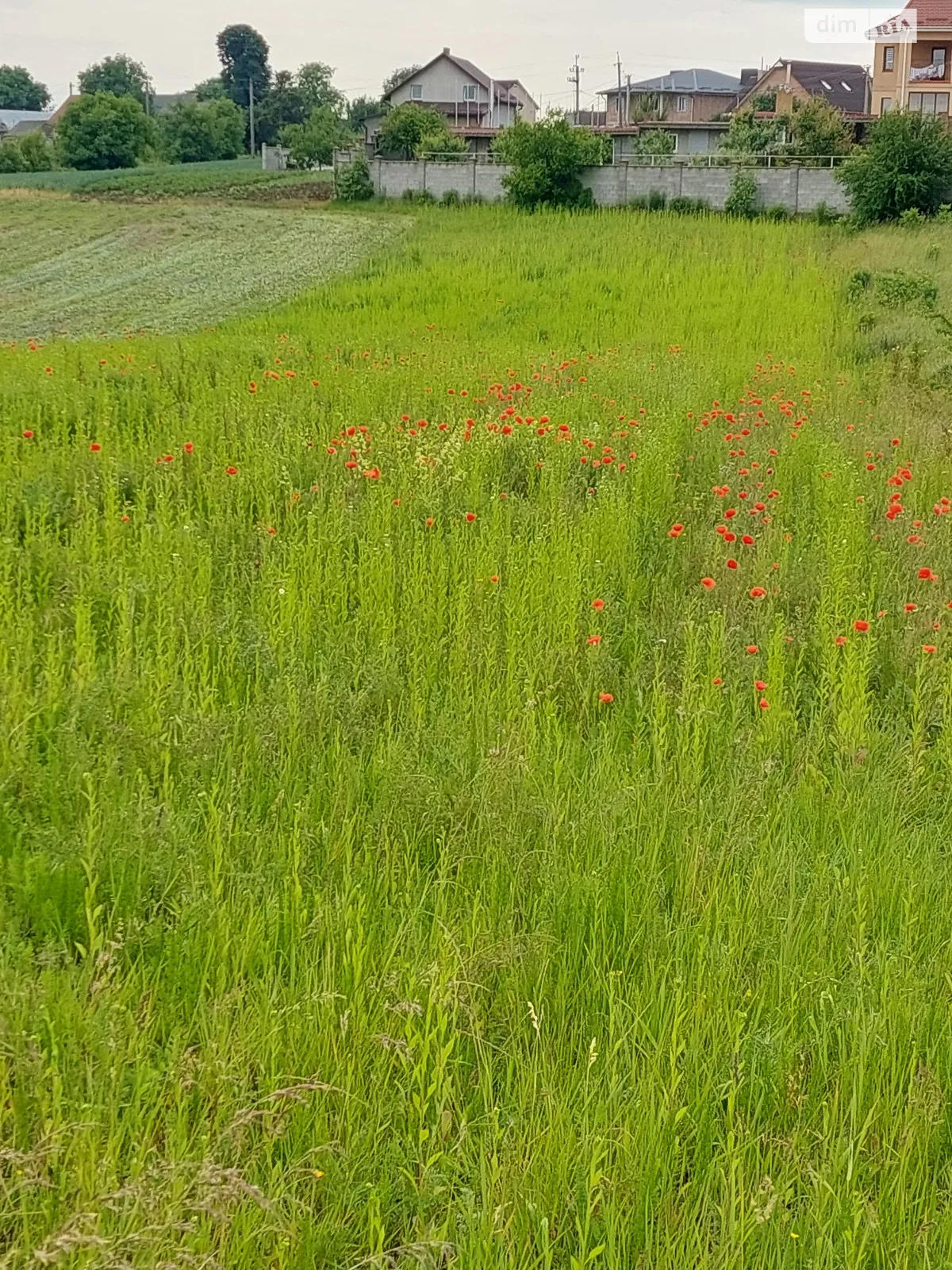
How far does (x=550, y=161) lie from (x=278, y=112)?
5854 cm

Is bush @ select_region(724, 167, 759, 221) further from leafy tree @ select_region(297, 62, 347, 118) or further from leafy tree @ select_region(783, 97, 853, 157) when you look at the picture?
leafy tree @ select_region(297, 62, 347, 118)

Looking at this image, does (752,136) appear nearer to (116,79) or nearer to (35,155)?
(35,155)

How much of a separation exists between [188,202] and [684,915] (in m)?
40.8

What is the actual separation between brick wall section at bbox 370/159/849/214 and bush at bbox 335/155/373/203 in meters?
0.29

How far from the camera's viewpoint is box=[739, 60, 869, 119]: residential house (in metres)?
58.4

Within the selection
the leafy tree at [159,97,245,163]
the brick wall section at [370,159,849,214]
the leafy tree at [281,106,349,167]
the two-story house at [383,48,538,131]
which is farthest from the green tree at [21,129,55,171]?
the brick wall section at [370,159,849,214]

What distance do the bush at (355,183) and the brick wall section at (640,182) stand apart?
0.97ft

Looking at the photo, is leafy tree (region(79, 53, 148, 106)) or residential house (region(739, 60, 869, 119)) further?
leafy tree (region(79, 53, 148, 106))

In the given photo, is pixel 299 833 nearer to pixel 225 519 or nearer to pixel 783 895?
pixel 783 895

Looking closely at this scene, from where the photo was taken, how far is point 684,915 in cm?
246

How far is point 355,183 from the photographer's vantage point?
120ft

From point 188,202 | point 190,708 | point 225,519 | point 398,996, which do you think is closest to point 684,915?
point 398,996

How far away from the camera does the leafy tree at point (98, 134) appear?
60.6 m

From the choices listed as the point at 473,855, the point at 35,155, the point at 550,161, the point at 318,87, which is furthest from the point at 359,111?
the point at 473,855
